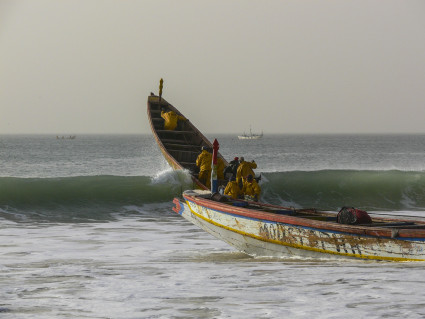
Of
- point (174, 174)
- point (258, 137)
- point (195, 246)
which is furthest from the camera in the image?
point (258, 137)

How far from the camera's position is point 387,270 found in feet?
37.2

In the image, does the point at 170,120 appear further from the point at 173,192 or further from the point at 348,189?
the point at 348,189

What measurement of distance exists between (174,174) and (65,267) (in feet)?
49.7

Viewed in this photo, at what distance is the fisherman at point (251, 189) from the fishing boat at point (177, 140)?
845 cm

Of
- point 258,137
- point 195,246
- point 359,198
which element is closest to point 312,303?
point 195,246

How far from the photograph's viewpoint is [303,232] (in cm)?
1227

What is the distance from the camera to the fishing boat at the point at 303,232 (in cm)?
1137

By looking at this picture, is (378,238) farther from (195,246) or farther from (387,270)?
(195,246)

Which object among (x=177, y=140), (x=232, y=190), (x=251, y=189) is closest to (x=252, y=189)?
(x=251, y=189)

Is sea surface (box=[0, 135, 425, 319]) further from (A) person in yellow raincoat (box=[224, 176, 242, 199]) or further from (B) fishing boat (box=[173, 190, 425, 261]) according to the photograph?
(A) person in yellow raincoat (box=[224, 176, 242, 199])

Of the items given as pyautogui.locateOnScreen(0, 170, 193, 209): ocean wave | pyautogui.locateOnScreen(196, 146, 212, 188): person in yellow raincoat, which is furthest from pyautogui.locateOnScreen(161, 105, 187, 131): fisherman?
pyautogui.locateOnScreen(196, 146, 212, 188): person in yellow raincoat

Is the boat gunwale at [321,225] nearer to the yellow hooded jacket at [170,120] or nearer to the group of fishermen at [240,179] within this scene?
the group of fishermen at [240,179]

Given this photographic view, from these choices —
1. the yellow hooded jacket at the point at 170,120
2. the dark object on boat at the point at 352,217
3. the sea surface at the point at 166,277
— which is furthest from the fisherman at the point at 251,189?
the yellow hooded jacket at the point at 170,120

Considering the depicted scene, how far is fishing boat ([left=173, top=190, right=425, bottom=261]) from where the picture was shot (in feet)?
37.3
